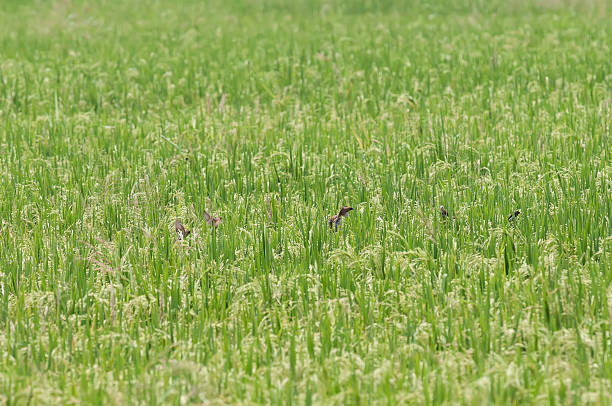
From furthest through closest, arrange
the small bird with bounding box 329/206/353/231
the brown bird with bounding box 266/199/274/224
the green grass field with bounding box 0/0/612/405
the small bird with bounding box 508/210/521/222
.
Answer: the brown bird with bounding box 266/199/274/224 < the small bird with bounding box 508/210/521/222 < the small bird with bounding box 329/206/353/231 < the green grass field with bounding box 0/0/612/405

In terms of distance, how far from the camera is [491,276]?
3.65 m

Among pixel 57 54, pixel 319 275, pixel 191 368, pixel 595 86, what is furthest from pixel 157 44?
pixel 191 368

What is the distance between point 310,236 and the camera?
4168 mm

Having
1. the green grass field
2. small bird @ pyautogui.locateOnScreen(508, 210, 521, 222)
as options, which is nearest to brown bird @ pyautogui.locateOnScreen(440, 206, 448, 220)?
the green grass field

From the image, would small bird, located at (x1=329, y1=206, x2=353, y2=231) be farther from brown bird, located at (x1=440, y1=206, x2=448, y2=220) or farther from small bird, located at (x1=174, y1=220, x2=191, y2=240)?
small bird, located at (x1=174, y1=220, x2=191, y2=240)

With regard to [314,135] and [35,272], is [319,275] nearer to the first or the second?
[35,272]

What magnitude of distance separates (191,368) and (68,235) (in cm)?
183

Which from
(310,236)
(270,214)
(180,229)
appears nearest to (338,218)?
(310,236)

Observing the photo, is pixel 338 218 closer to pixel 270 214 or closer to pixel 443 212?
pixel 270 214

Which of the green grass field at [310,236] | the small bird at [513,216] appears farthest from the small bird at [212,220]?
the small bird at [513,216]

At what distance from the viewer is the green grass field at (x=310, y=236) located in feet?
9.52

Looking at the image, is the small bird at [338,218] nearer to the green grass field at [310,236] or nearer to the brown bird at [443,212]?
the green grass field at [310,236]

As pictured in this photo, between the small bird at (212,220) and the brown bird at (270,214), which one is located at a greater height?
Result: the small bird at (212,220)

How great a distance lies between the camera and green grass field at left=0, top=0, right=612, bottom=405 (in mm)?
2902
